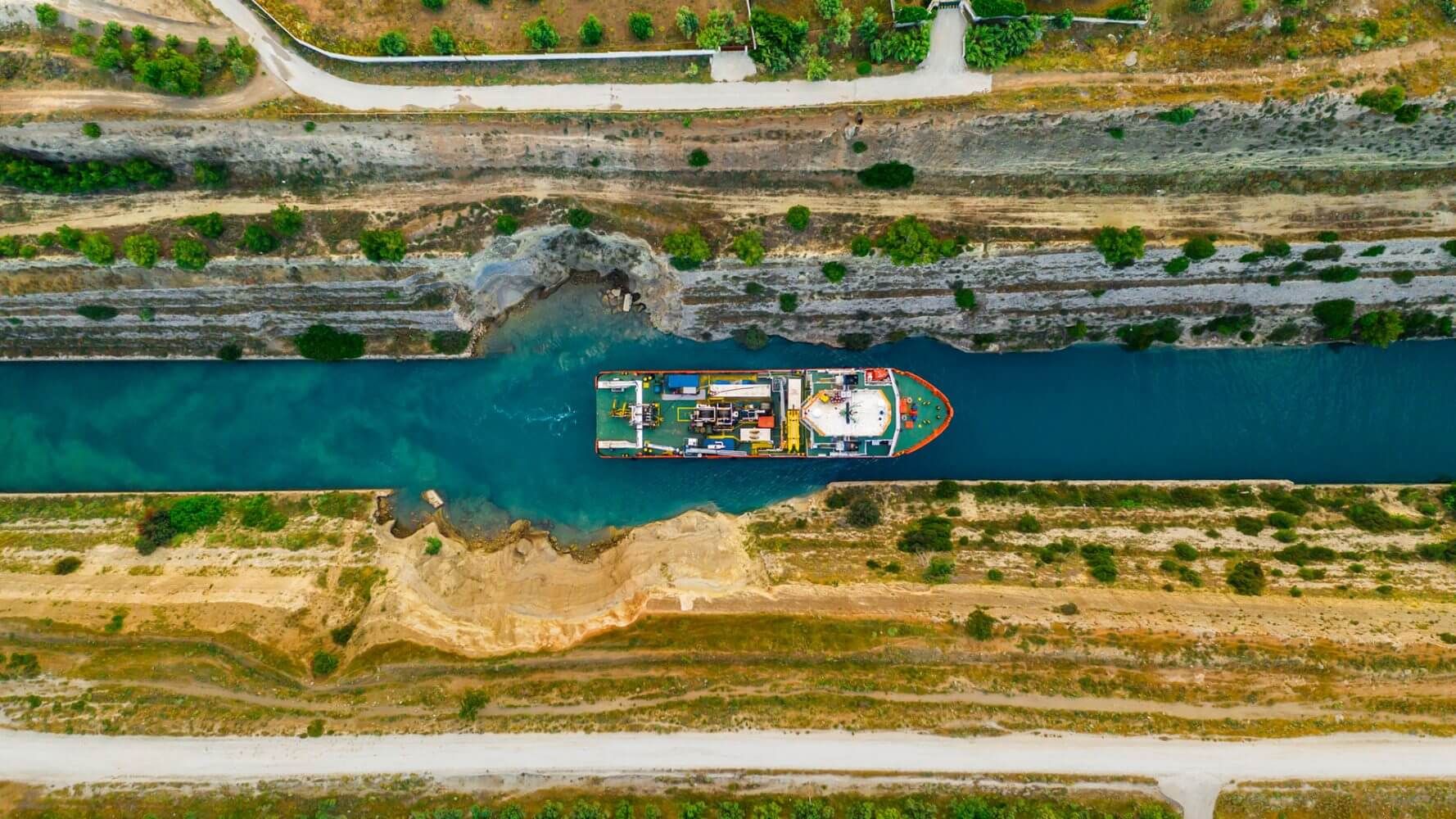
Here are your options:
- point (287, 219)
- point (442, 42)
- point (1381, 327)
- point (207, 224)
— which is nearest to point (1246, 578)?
point (1381, 327)

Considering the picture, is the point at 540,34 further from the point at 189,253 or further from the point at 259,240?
the point at 189,253

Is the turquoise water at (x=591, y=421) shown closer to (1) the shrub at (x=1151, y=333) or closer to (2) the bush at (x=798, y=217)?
(1) the shrub at (x=1151, y=333)

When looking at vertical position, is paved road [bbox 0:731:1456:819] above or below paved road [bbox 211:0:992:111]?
below

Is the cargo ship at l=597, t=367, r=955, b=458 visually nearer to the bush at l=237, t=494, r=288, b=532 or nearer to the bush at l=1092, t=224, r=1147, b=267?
the bush at l=1092, t=224, r=1147, b=267

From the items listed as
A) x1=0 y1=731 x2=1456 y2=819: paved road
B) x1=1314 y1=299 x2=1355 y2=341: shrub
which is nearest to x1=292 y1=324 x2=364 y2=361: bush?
x1=0 y1=731 x2=1456 y2=819: paved road

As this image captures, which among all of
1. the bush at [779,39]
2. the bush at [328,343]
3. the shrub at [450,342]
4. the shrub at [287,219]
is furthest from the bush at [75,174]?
the bush at [779,39]
